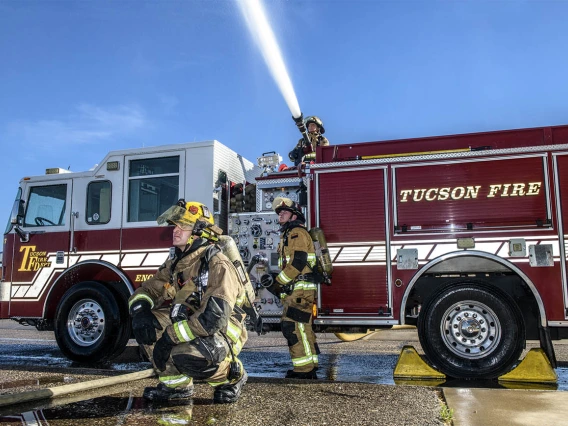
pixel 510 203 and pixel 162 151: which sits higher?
pixel 162 151

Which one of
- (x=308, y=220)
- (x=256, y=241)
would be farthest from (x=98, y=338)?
(x=308, y=220)

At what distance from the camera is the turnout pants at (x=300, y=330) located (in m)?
5.62

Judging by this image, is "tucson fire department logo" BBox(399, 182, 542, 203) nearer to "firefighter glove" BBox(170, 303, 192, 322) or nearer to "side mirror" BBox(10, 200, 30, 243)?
"firefighter glove" BBox(170, 303, 192, 322)

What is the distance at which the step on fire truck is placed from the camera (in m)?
5.52

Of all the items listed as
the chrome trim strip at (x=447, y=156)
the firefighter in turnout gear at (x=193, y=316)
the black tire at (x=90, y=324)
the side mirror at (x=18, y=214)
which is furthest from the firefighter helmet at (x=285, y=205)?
the side mirror at (x=18, y=214)

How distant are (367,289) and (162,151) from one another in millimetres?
3299

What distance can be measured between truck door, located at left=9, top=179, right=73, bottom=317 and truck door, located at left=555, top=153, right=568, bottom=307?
6.11 meters

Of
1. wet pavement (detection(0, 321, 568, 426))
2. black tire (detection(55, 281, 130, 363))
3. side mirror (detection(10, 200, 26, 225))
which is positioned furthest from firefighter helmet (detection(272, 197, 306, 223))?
side mirror (detection(10, 200, 26, 225))

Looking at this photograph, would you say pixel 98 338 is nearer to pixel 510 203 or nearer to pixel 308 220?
pixel 308 220

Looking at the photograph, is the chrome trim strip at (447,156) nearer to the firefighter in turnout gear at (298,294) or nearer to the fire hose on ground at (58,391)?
the firefighter in turnout gear at (298,294)

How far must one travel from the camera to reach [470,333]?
5531 millimetres

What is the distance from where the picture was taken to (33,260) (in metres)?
7.42

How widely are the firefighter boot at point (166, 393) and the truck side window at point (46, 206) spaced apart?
4.04 m

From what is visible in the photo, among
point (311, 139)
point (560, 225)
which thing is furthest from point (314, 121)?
point (560, 225)
